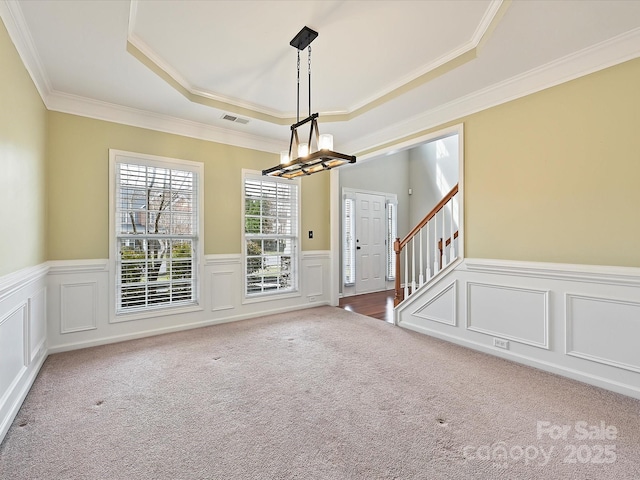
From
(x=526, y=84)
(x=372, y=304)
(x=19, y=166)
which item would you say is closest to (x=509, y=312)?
(x=526, y=84)

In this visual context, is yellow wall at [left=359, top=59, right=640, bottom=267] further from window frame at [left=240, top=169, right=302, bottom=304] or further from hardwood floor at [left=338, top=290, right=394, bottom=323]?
window frame at [left=240, top=169, right=302, bottom=304]

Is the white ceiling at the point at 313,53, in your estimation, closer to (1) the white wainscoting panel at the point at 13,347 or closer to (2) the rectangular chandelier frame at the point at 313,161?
(2) the rectangular chandelier frame at the point at 313,161

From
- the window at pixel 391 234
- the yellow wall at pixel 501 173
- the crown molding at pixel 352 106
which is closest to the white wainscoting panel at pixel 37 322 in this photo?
the yellow wall at pixel 501 173

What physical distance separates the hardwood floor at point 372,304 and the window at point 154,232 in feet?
8.50

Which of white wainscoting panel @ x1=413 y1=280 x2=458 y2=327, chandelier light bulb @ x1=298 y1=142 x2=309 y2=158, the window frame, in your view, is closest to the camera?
chandelier light bulb @ x1=298 y1=142 x2=309 y2=158

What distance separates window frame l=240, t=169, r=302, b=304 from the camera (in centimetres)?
464

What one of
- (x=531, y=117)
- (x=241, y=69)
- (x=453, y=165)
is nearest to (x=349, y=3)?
(x=241, y=69)

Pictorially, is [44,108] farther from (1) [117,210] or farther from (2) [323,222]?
(2) [323,222]

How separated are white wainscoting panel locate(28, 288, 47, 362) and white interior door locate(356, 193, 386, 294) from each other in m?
5.00

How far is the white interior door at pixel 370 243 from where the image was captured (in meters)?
6.75

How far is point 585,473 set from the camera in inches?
64.1

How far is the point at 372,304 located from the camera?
18.6 feet

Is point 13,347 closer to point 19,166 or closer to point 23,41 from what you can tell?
point 19,166

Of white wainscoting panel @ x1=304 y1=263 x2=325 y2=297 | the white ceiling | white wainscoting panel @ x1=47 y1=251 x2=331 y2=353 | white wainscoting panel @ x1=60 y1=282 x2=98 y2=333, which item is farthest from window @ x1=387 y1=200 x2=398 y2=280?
white wainscoting panel @ x1=60 y1=282 x2=98 y2=333
